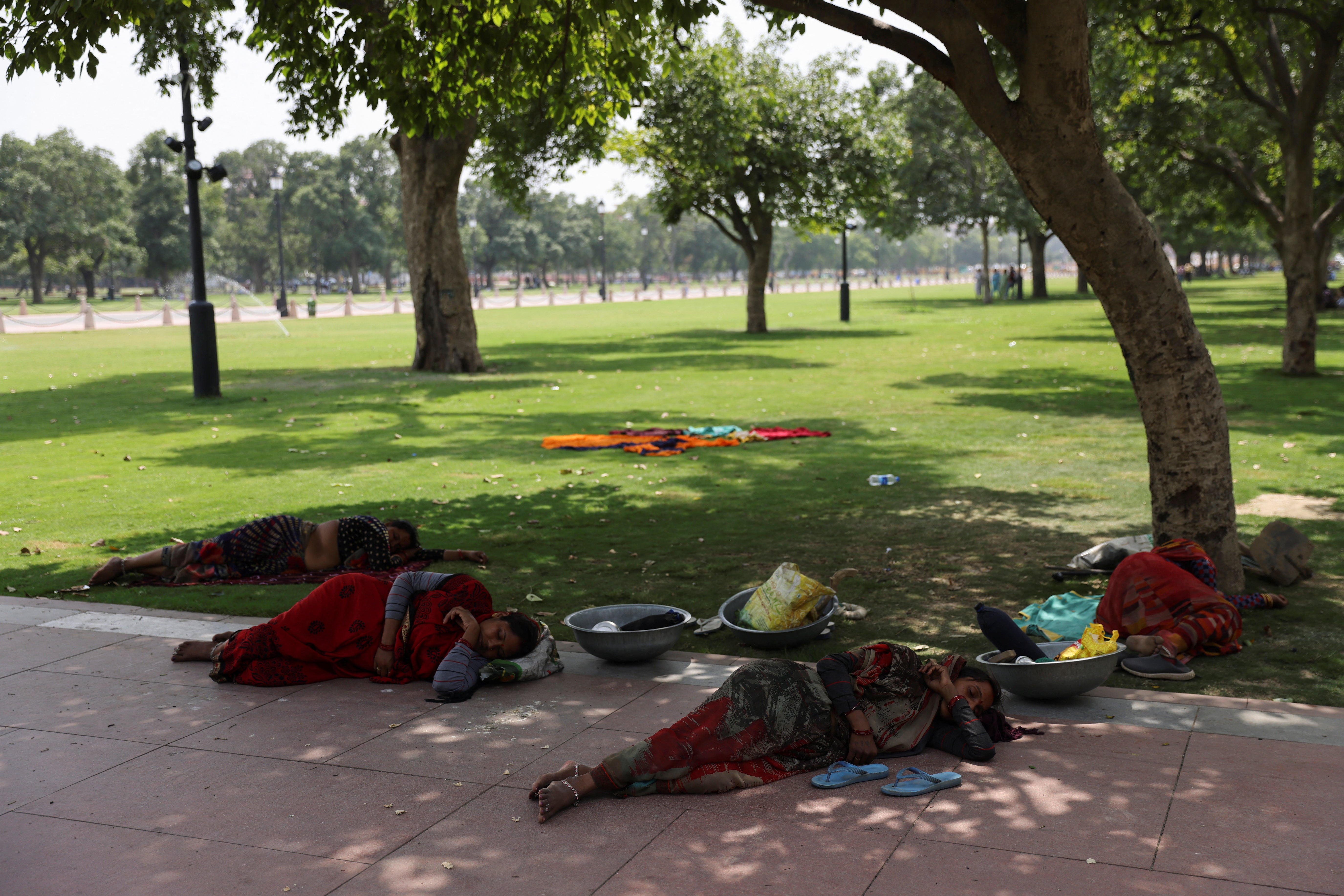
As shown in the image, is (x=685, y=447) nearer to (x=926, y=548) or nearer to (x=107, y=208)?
(x=926, y=548)

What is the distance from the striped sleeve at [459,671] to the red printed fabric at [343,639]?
14 centimetres

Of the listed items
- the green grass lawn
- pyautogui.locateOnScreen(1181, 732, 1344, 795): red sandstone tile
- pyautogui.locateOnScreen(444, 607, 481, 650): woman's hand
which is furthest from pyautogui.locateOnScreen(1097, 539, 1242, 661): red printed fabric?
pyautogui.locateOnScreen(444, 607, 481, 650): woman's hand

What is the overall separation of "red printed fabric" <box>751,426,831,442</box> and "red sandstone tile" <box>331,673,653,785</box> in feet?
28.0

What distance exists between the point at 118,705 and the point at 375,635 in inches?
48.9

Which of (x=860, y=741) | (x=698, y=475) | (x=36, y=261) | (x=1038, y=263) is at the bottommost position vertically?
(x=860, y=741)

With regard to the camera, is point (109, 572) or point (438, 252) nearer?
point (109, 572)

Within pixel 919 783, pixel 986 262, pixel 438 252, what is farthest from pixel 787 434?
pixel 986 262

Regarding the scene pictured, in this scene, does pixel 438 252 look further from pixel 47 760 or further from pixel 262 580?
pixel 47 760

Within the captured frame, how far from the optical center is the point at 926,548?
877 centimetres

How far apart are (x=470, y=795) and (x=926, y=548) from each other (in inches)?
201

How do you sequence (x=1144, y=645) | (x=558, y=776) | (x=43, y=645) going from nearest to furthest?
(x=558, y=776) < (x=1144, y=645) < (x=43, y=645)

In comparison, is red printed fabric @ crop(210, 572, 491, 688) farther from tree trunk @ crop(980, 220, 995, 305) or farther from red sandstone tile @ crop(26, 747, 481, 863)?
tree trunk @ crop(980, 220, 995, 305)

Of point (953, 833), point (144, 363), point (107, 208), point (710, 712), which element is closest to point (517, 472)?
point (710, 712)

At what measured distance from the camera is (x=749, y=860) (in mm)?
3945
